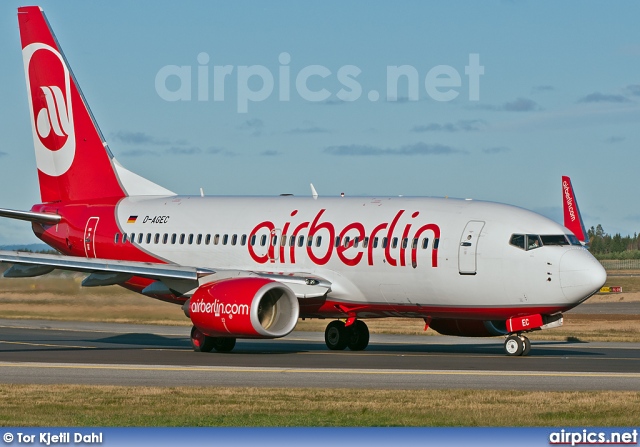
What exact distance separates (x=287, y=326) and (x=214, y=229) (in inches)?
236

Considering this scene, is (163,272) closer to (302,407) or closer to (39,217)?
(39,217)

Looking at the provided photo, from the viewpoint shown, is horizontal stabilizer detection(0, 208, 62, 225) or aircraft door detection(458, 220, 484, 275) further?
horizontal stabilizer detection(0, 208, 62, 225)

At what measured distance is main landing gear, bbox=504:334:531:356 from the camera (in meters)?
30.2

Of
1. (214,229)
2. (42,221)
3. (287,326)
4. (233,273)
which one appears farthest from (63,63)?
(287,326)

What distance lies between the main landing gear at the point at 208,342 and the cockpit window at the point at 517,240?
26.4 ft

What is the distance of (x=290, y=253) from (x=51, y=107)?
11.3 meters

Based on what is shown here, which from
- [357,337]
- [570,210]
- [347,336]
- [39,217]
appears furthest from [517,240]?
[570,210]

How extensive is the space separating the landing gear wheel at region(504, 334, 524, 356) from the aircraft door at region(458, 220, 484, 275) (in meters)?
2.01

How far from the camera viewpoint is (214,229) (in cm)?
3575

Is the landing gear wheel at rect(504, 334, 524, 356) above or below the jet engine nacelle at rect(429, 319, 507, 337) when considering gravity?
below

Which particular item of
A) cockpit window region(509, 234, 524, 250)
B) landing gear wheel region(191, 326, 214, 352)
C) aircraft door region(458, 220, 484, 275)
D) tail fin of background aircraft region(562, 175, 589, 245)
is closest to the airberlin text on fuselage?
aircraft door region(458, 220, 484, 275)

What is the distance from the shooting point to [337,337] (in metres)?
34.4

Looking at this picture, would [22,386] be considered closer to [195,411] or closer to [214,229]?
[195,411]

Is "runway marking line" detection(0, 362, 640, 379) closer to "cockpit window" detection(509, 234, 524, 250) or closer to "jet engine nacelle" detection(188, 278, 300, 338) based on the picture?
"jet engine nacelle" detection(188, 278, 300, 338)
